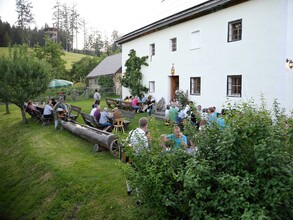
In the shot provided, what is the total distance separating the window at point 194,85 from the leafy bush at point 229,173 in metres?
12.1

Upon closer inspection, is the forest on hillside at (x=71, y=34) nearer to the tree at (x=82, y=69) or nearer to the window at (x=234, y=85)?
the tree at (x=82, y=69)

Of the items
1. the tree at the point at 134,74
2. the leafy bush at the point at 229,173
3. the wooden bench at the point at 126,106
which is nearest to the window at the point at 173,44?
the tree at the point at 134,74

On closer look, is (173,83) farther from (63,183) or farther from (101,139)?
(63,183)

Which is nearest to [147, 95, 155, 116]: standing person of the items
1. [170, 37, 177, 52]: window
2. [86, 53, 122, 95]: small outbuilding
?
[170, 37, 177, 52]: window

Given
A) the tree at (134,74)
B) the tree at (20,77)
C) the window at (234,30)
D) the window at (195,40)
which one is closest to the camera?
the window at (234,30)

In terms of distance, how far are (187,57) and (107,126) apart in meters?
7.25

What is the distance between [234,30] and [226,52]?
112cm

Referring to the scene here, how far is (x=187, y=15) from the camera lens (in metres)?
16.0

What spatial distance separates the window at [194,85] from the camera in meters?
16.3

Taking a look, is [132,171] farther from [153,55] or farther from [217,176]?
[153,55]

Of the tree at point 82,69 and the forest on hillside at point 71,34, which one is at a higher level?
the forest on hillside at point 71,34

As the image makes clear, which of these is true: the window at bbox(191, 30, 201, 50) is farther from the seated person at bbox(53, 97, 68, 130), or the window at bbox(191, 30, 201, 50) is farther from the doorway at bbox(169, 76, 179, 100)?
the seated person at bbox(53, 97, 68, 130)

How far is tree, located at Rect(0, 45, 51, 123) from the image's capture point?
52.7 feet

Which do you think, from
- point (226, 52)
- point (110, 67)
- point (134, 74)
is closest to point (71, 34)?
point (110, 67)
